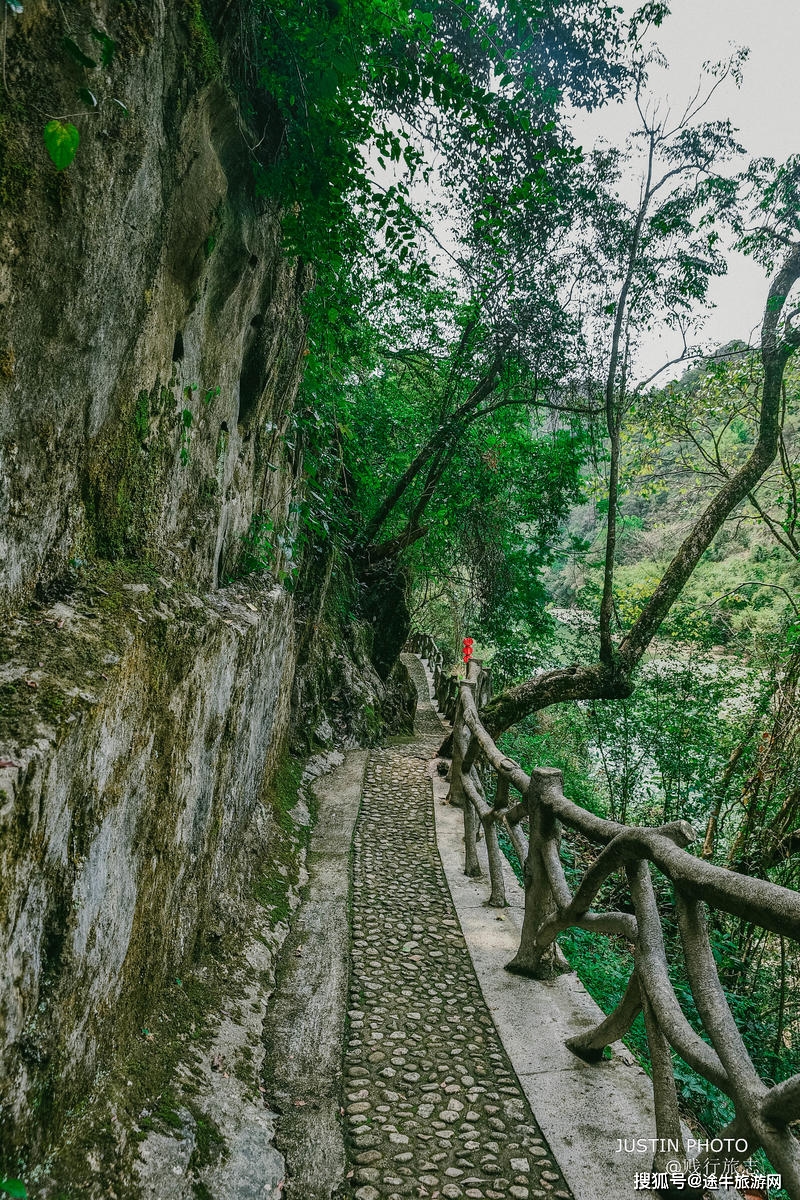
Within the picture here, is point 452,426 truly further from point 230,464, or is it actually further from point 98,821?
point 98,821

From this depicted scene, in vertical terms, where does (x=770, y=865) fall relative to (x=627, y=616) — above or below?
below

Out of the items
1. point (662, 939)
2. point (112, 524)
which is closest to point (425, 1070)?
point (662, 939)

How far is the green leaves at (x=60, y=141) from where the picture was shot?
1.53 metres

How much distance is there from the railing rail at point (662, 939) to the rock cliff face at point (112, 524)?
5.61 ft

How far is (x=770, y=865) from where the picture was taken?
627cm

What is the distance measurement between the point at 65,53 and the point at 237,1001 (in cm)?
366

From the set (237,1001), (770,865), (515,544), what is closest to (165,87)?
(237,1001)

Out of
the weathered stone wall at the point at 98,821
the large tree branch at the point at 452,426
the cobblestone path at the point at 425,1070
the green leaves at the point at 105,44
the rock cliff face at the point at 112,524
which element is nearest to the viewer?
the weathered stone wall at the point at 98,821

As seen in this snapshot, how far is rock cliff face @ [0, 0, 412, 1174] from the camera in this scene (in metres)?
1.58

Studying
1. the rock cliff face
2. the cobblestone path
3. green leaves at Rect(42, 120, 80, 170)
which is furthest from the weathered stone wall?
green leaves at Rect(42, 120, 80, 170)

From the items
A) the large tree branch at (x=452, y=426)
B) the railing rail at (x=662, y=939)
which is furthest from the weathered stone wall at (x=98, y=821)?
the large tree branch at (x=452, y=426)

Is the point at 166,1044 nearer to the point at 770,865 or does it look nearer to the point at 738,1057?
the point at 738,1057

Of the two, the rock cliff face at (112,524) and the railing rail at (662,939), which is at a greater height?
the rock cliff face at (112,524)

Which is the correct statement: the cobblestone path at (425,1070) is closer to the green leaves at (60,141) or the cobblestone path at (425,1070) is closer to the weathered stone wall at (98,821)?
the weathered stone wall at (98,821)
